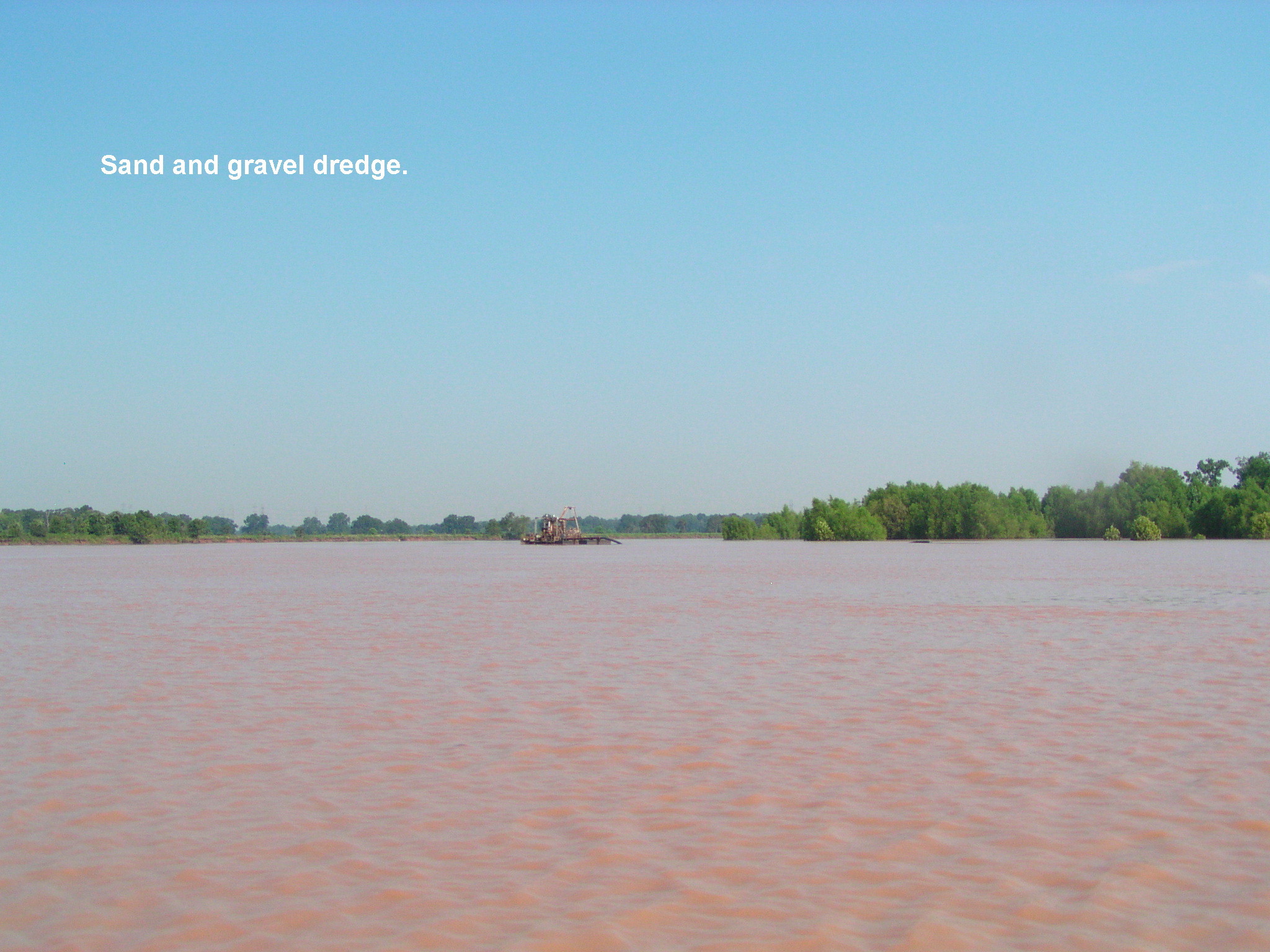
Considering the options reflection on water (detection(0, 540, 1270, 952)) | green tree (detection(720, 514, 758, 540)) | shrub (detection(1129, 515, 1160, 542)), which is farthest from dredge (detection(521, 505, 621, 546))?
reflection on water (detection(0, 540, 1270, 952))

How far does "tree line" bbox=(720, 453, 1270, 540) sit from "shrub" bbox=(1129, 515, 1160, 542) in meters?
0.09

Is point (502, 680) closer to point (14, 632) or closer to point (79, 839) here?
point (79, 839)

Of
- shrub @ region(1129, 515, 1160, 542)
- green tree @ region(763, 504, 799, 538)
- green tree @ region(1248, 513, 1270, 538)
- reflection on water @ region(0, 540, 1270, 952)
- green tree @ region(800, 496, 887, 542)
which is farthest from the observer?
green tree @ region(763, 504, 799, 538)

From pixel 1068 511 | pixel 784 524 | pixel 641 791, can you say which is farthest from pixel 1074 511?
pixel 641 791

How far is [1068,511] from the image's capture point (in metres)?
112

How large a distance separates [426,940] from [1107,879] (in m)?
3.15

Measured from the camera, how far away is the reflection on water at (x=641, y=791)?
464 cm

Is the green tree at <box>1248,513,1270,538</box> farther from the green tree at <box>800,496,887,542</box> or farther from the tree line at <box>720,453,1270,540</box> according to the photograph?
the green tree at <box>800,496,887,542</box>

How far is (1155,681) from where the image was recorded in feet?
37.1

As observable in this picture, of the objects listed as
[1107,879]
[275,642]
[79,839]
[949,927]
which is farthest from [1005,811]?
[275,642]

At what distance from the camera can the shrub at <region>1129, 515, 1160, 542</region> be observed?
323ft

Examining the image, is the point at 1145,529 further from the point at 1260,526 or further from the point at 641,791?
the point at 641,791

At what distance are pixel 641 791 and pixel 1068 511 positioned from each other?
11441 cm

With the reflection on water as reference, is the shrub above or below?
above
